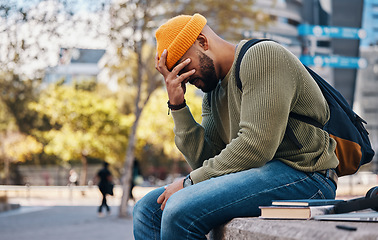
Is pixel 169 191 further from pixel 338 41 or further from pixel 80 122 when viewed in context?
pixel 338 41

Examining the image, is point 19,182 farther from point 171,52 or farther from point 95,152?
point 171,52

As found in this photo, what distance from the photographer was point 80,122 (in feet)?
142

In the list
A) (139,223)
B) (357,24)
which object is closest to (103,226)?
(139,223)

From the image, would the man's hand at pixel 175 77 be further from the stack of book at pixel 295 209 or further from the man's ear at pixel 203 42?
the stack of book at pixel 295 209

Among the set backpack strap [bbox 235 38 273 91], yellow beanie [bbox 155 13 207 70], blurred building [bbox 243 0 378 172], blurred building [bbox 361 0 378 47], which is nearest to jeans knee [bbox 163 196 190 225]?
backpack strap [bbox 235 38 273 91]

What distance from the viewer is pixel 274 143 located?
94.8 inches

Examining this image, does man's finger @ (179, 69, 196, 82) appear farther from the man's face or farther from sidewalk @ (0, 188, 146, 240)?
sidewalk @ (0, 188, 146, 240)

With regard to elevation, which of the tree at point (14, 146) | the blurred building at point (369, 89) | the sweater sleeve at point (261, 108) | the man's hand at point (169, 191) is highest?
the sweater sleeve at point (261, 108)

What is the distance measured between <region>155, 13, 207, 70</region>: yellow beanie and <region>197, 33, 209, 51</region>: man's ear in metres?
0.03

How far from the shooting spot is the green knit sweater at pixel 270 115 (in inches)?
95.0

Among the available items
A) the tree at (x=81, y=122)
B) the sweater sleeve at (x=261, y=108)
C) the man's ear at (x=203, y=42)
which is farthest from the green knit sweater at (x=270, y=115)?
the tree at (x=81, y=122)

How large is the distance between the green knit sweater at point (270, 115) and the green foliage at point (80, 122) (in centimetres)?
4038

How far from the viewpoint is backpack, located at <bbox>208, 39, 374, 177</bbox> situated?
2645 millimetres

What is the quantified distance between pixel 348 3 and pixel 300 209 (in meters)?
50.1
